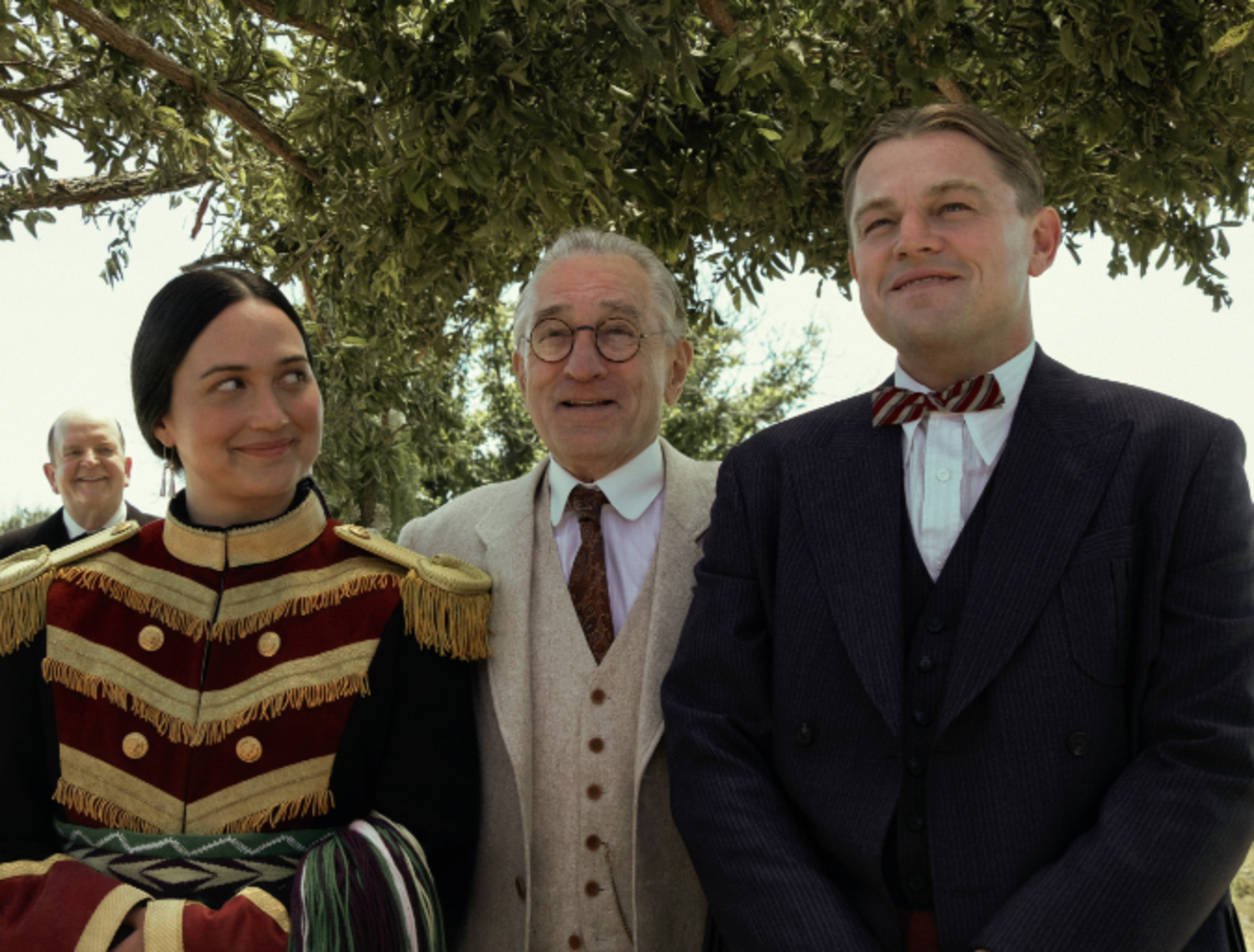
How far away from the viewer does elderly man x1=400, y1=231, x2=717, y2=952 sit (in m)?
2.07

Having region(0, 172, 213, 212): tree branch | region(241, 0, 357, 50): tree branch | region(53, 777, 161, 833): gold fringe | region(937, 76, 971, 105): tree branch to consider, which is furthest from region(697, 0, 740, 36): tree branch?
region(0, 172, 213, 212): tree branch

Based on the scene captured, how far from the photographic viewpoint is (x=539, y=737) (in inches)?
84.4

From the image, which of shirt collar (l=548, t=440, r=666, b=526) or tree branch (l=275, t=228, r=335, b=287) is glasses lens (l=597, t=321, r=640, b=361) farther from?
tree branch (l=275, t=228, r=335, b=287)

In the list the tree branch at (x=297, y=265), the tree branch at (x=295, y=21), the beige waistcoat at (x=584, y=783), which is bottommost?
the beige waistcoat at (x=584, y=783)

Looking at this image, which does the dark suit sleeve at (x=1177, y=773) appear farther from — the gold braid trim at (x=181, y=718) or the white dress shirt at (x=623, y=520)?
the gold braid trim at (x=181, y=718)

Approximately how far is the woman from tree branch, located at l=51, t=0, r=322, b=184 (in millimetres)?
3038

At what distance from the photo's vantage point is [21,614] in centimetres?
195

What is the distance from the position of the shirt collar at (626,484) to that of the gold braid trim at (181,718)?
68cm

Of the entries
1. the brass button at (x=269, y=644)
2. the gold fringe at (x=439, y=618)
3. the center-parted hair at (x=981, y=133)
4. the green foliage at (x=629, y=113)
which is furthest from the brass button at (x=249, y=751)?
the green foliage at (x=629, y=113)

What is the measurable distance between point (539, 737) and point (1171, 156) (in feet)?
9.08

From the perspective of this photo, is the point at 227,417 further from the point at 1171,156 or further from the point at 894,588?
the point at 1171,156

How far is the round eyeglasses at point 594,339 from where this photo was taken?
7.96 ft

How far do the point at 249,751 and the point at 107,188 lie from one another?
6258mm

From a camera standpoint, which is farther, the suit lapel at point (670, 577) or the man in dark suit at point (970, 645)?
the suit lapel at point (670, 577)
